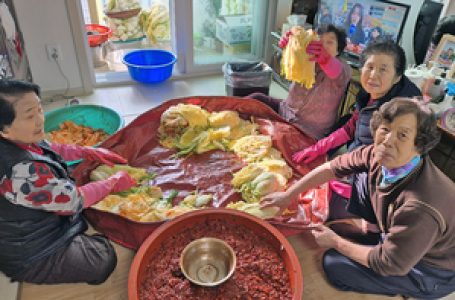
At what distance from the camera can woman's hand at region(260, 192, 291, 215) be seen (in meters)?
1.53

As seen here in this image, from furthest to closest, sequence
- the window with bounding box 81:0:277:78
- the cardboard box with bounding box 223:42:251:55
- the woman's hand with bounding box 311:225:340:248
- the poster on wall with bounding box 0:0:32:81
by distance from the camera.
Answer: the cardboard box with bounding box 223:42:251:55 → the window with bounding box 81:0:277:78 → the poster on wall with bounding box 0:0:32:81 → the woman's hand with bounding box 311:225:340:248

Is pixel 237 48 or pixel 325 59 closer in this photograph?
pixel 325 59

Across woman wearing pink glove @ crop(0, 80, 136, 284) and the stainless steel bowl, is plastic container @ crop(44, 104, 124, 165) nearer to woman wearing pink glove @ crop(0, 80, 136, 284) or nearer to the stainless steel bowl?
woman wearing pink glove @ crop(0, 80, 136, 284)

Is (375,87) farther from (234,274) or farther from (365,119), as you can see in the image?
(234,274)

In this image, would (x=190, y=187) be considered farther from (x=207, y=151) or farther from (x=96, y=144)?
(x=96, y=144)

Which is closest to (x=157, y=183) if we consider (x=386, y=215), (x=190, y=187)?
(x=190, y=187)

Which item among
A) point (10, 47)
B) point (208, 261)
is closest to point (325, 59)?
point (208, 261)

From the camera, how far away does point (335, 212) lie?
170 centimetres

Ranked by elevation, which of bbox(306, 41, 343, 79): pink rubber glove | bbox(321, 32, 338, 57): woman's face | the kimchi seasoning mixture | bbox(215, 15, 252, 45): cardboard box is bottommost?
the kimchi seasoning mixture

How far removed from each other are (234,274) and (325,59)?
136 cm

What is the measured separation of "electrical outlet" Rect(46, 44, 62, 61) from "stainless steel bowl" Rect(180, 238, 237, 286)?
83.5 inches

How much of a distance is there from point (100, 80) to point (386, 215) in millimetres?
2622

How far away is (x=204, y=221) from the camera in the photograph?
4.25 ft

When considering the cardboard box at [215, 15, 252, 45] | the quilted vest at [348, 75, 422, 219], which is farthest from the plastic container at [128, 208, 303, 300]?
the cardboard box at [215, 15, 252, 45]
